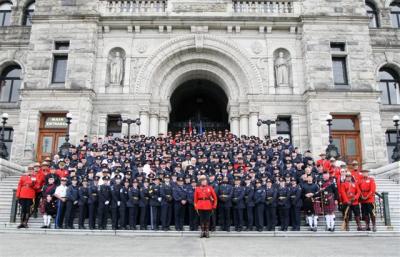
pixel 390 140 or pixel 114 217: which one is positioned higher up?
pixel 390 140

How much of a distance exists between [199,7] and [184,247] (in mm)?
14973

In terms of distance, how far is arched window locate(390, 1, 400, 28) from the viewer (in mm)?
22734

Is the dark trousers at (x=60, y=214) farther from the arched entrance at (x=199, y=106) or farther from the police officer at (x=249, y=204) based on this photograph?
the arched entrance at (x=199, y=106)

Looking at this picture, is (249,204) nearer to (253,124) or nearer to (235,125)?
(253,124)

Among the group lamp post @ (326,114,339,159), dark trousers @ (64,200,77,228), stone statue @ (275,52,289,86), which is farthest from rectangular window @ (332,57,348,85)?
dark trousers @ (64,200,77,228)

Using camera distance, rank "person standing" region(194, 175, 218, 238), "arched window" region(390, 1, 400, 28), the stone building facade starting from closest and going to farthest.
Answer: "person standing" region(194, 175, 218, 238), the stone building facade, "arched window" region(390, 1, 400, 28)

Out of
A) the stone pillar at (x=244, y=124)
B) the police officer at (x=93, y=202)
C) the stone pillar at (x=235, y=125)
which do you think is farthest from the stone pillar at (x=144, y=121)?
the police officer at (x=93, y=202)

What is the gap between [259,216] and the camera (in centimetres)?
1041

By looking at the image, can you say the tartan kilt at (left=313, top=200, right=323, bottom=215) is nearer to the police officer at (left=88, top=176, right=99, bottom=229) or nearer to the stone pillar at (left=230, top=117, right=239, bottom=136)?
the police officer at (left=88, top=176, right=99, bottom=229)

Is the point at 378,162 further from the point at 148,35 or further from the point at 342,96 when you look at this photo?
the point at 148,35

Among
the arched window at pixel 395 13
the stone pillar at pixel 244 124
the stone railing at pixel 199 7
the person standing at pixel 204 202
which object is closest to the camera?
the person standing at pixel 204 202

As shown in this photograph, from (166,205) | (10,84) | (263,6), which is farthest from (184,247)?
(10,84)

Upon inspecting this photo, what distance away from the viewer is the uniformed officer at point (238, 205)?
34.2ft

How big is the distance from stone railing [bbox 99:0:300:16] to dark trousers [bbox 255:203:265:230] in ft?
40.3
